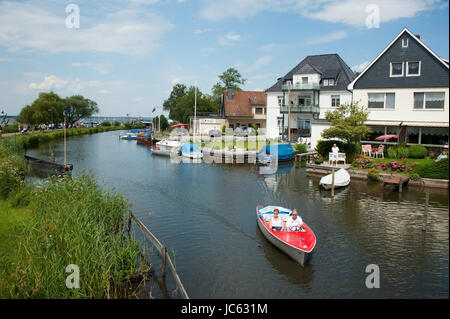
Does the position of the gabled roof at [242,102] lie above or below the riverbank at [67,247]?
above

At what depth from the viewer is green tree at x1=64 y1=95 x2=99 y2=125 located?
111m

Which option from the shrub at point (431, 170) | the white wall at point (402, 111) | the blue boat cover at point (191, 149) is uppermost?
the white wall at point (402, 111)

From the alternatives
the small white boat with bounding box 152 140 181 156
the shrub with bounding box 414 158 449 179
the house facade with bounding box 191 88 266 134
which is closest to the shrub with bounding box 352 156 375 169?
the shrub with bounding box 414 158 449 179

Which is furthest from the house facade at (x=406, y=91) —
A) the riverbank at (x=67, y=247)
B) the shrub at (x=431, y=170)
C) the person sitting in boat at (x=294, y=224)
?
the riverbank at (x=67, y=247)

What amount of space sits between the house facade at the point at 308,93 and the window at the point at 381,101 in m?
13.8

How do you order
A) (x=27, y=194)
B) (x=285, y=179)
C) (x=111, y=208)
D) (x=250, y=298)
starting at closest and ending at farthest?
(x=250, y=298) < (x=111, y=208) < (x=27, y=194) < (x=285, y=179)

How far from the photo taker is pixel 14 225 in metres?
15.1

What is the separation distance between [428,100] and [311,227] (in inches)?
838

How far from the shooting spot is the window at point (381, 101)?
114 feet

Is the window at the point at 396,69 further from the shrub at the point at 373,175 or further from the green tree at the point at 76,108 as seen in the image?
the green tree at the point at 76,108

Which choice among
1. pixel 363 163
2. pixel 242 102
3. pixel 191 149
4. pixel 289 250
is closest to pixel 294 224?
pixel 289 250
